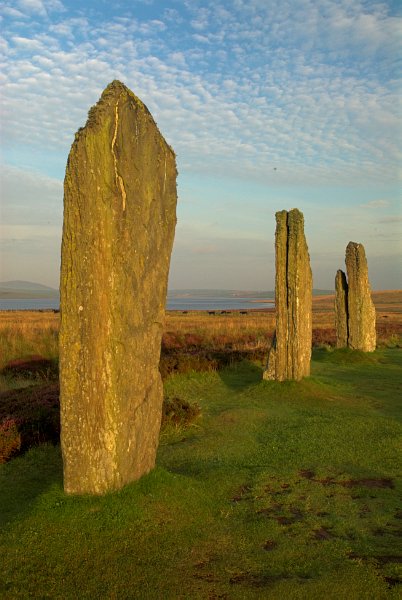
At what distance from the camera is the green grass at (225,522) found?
467 cm

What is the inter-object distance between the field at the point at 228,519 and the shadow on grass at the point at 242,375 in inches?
155

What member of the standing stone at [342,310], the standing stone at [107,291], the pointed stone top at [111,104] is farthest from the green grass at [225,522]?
the standing stone at [342,310]

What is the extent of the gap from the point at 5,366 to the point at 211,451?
1085 centimetres

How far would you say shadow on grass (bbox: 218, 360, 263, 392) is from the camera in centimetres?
1544

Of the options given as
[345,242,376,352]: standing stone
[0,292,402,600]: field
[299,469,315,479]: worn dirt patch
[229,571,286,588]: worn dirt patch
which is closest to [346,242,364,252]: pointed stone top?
[345,242,376,352]: standing stone

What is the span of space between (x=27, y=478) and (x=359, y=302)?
16.9 metres

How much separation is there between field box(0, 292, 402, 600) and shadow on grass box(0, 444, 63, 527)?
3 cm

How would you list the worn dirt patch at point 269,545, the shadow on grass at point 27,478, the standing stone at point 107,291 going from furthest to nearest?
the shadow on grass at point 27,478 < the standing stone at point 107,291 < the worn dirt patch at point 269,545

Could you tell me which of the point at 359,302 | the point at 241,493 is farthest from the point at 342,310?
the point at 241,493

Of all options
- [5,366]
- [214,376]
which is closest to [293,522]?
[214,376]

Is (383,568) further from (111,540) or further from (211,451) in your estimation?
(211,451)

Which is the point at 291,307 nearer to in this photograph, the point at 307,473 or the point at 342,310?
the point at 307,473

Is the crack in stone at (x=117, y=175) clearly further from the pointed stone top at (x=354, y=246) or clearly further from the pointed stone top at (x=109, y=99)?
the pointed stone top at (x=354, y=246)

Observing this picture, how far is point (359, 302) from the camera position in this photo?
2170 centimetres
